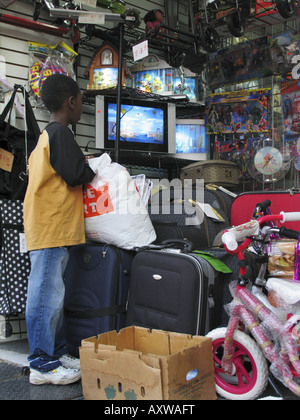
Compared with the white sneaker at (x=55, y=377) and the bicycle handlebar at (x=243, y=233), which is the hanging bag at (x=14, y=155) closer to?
the white sneaker at (x=55, y=377)

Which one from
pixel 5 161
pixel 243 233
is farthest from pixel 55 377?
pixel 5 161

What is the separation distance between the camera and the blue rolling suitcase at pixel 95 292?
2223mm

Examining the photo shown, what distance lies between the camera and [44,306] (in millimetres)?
2008

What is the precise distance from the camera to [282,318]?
1769 mm

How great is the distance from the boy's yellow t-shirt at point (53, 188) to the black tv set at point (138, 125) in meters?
1.35

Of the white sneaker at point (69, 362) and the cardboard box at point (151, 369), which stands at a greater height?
the cardboard box at point (151, 369)

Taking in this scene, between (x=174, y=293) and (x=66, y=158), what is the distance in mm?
791

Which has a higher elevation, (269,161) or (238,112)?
(238,112)

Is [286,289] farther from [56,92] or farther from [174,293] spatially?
[56,92]

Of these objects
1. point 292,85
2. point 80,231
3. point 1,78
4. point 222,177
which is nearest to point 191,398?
point 80,231

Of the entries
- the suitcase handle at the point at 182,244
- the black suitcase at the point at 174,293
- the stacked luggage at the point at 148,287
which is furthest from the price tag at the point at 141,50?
the black suitcase at the point at 174,293

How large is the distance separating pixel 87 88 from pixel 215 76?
1.15 meters

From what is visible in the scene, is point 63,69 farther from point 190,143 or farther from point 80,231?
point 80,231

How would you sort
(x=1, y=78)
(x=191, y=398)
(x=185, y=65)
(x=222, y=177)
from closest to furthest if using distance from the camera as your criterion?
(x=191, y=398)
(x=1, y=78)
(x=222, y=177)
(x=185, y=65)
